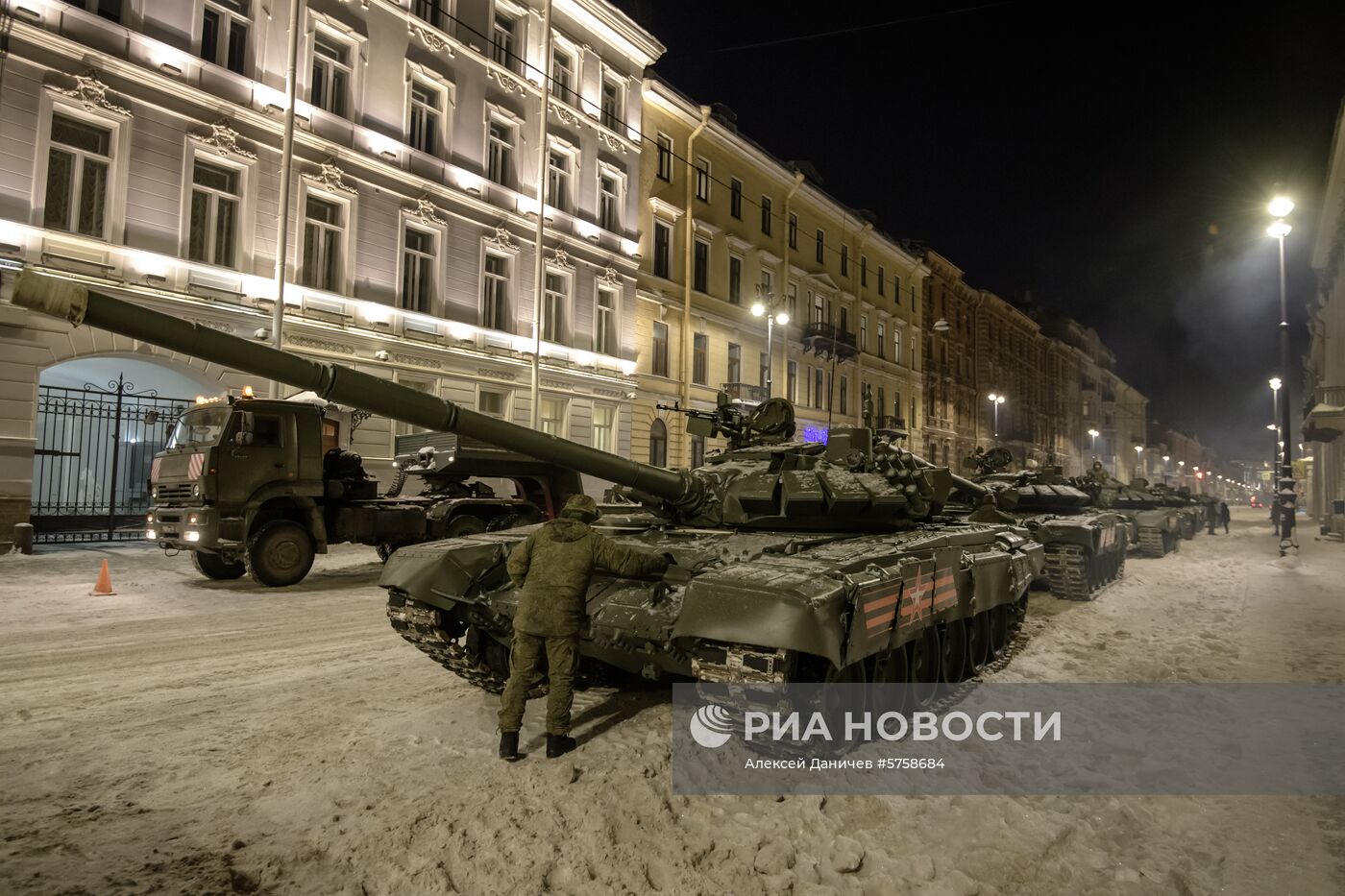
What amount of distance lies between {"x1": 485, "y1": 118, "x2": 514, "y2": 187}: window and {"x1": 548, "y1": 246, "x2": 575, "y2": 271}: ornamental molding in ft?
6.56

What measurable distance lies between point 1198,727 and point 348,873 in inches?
203

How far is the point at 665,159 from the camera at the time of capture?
2498 centimetres

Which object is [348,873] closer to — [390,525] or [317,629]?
[317,629]

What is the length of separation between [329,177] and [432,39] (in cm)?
460

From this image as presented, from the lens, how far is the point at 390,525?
11648 millimetres

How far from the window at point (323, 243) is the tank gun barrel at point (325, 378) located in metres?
12.5

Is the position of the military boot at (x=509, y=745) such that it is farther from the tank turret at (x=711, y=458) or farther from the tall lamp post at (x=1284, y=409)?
the tall lamp post at (x=1284, y=409)

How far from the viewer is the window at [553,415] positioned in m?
20.7

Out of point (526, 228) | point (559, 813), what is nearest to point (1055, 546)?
point (559, 813)

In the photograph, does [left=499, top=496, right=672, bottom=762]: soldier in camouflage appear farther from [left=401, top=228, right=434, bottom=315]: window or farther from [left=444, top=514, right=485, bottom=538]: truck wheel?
[left=401, top=228, right=434, bottom=315]: window

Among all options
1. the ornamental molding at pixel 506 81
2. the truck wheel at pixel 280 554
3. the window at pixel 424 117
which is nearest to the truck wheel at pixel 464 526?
the truck wheel at pixel 280 554

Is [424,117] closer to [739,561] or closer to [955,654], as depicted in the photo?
[739,561]

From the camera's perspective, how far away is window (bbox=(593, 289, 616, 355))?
22688 mm

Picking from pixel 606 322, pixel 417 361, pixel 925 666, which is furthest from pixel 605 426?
pixel 925 666
